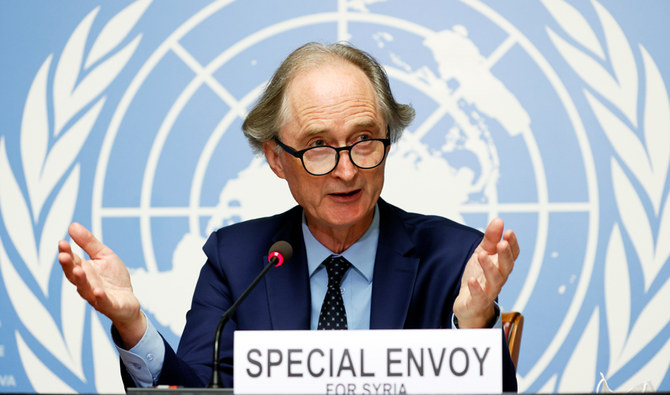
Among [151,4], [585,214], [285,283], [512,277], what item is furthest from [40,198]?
[585,214]

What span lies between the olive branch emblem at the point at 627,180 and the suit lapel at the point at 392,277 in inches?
50.4

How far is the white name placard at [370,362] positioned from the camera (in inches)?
54.9

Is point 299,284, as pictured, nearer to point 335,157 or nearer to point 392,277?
point 392,277

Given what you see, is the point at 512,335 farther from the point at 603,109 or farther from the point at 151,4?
the point at 151,4

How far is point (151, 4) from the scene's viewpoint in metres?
3.35

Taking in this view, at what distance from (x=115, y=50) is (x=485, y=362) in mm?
2559

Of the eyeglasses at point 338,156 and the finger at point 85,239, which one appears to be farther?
the eyeglasses at point 338,156

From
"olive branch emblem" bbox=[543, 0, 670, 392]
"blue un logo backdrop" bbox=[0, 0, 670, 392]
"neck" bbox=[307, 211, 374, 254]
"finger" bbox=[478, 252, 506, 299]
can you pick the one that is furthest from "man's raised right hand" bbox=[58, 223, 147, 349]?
"olive branch emblem" bbox=[543, 0, 670, 392]

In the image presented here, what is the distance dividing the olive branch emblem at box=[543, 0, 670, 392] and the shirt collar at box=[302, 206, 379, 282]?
4.35 ft

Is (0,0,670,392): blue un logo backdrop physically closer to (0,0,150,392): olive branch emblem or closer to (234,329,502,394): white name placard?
(0,0,150,392): olive branch emblem

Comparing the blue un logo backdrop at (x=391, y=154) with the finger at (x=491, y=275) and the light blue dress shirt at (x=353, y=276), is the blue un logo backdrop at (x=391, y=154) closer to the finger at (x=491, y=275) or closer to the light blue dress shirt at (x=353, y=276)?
the light blue dress shirt at (x=353, y=276)

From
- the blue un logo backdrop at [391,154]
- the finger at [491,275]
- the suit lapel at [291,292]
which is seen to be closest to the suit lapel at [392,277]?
the suit lapel at [291,292]

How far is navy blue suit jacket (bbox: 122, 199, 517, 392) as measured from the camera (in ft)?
7.25

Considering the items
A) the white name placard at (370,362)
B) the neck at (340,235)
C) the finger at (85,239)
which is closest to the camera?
the white name placard at (370,362)
